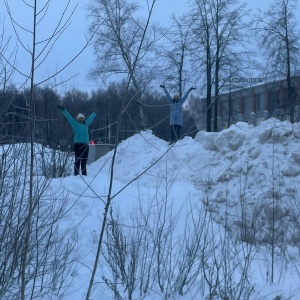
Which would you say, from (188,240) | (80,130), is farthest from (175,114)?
(80,130)

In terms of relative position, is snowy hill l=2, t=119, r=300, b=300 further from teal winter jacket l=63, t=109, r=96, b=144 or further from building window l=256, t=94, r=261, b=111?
building window l=256, t=94, r=261, b=111

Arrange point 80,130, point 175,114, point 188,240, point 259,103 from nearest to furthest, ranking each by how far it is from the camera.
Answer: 1. point 188,240
2. point 175,114
3. point 80,130
4. point 259,103

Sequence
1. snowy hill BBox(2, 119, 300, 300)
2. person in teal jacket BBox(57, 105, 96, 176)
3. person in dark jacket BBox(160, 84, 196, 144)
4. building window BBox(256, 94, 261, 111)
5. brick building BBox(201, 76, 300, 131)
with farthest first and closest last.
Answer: building window BBox(256, 94, 261, 111), brick building BBox(201, 76, 300, 131), person in teal jacket BBox(57, 105, 96, 176), person in dark jacket BBox(160, 84, 196, 144), snowy hill BBox(2, 119, 300, 300)

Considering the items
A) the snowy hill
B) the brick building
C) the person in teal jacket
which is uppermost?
the brick building

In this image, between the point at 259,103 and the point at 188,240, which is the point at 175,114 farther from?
the point at 259,103

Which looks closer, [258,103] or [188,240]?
[188,240]

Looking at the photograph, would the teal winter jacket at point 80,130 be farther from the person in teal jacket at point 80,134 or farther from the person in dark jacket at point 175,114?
the person in dark jacket at point 175,114

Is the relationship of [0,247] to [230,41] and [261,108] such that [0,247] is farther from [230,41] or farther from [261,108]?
[261,108]

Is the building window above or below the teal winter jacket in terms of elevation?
above

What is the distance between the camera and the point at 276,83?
33781 mm

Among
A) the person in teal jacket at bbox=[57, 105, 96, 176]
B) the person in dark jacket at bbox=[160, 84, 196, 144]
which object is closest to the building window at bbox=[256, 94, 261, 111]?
the person in dark jacket at bbox=[160, 84, 196, 144]

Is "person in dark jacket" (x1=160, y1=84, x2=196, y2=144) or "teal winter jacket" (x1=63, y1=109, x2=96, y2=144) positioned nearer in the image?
"person in dark jacket" (x1=160, y1=84, x2=196, y2=144)

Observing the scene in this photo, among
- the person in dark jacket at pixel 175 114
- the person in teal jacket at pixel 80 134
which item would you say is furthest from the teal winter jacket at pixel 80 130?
the person in dark jacket at pixel 175 114

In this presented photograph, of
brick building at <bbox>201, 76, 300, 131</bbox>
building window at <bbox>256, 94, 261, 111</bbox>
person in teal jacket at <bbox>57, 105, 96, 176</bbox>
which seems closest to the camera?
person in teal jacket at <bbox>57, 105, 96, 176</bbox>
